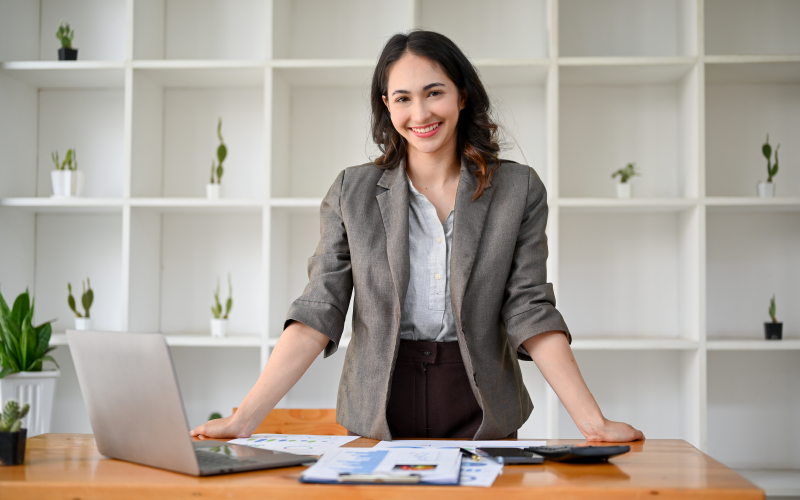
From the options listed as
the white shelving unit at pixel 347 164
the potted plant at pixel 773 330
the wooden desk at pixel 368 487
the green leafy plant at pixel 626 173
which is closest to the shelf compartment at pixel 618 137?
the white shelving unit at pixel 347 164

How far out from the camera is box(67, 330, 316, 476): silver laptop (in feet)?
2.95

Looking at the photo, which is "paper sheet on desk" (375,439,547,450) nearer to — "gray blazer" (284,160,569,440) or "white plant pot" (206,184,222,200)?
"gray blazer" (284,160,569,440)

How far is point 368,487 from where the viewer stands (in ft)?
2.76

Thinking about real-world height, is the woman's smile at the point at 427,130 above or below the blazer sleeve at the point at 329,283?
above

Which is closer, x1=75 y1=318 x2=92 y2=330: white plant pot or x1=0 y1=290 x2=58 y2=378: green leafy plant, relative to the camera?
x1=0 y1=290 x2=58 y2=378: green leafy plant

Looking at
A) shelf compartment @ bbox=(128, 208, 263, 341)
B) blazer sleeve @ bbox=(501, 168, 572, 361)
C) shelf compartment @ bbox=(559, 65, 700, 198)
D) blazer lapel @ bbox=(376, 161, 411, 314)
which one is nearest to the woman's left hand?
blazer sleeve @ bbox=(501, 168, 572, 361)

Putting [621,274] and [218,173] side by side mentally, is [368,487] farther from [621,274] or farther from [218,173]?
[621,274]

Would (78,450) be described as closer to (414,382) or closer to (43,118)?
(414,382)

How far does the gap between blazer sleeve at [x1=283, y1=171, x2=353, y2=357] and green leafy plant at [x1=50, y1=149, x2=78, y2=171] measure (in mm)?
1714

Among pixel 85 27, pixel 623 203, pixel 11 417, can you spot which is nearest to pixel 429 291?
pixel 11 417

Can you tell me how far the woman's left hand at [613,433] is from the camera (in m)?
1.20

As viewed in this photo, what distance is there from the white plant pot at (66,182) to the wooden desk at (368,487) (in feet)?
6.44

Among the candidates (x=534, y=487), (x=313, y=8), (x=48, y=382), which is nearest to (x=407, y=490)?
(x=534, y=487)

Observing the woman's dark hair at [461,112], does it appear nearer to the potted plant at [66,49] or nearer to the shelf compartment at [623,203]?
the shelf compartment at [623,203]
